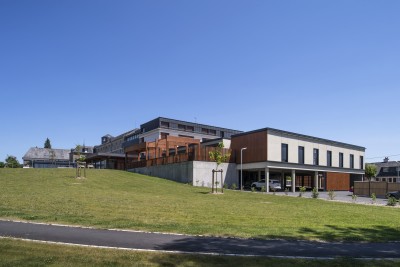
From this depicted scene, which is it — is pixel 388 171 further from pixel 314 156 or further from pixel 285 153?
pixel 285 153

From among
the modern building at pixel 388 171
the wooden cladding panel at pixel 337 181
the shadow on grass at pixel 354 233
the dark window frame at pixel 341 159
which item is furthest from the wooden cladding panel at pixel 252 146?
the modern building at pixel 388 171

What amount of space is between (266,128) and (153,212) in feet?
106

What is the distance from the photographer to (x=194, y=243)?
32.4ft

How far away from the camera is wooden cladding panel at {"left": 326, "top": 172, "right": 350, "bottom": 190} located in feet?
183

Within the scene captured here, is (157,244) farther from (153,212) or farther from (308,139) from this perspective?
(308,139)

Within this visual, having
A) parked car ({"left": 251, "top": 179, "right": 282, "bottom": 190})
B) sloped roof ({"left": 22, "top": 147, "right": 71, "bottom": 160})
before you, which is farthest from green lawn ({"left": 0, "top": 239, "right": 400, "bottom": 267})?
sloped roof ({"left": 22, "top": 147, "right": 71, "bottom": 160})

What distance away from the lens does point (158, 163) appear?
170ft

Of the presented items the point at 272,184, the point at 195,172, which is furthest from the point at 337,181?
the point at 195,172

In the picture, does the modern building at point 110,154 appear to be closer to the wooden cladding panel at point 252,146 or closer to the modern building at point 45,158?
the modern building at point 45,158

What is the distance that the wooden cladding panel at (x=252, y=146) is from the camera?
46469 millimetres

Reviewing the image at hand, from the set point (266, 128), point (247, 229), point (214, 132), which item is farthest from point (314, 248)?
point (214, 132)

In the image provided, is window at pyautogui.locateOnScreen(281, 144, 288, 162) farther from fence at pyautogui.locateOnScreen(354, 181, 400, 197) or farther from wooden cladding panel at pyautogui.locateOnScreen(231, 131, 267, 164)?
fence at pyautogui.locateOnScreen(354, 181, 400, 197)

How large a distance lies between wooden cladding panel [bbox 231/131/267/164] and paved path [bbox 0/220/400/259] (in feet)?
115

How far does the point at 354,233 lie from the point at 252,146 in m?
35.0
